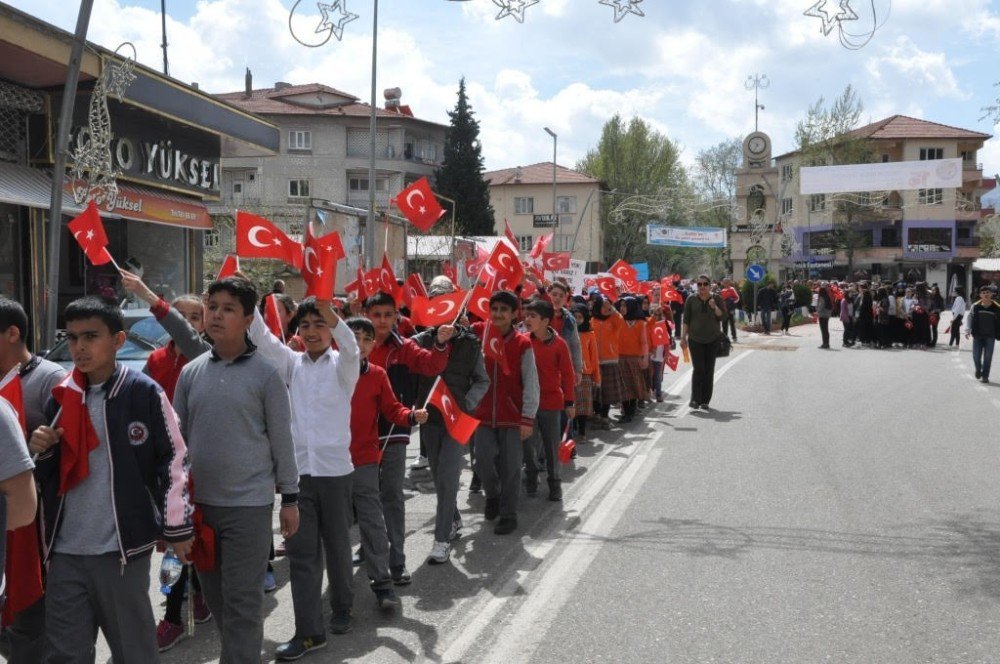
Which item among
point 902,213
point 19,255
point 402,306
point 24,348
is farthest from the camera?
point 902,213

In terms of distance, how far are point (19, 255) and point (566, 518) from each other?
11.4m

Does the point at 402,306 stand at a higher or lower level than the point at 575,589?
higher

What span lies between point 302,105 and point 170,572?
2353 inches

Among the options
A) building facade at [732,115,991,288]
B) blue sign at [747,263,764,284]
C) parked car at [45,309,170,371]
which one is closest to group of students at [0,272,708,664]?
parked car at [45,309,170,371]

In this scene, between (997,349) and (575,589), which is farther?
(997,349)

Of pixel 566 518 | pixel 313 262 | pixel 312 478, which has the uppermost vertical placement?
pixel 313 262

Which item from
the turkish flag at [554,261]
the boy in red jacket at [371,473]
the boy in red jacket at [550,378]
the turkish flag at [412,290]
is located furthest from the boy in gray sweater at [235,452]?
the turkish flag at [554,261]

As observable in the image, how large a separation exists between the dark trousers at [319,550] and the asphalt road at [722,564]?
183 mm

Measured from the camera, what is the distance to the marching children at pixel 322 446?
468cm

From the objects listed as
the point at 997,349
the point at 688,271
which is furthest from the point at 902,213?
the point at 997,349

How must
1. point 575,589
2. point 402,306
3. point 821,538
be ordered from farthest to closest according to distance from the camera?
point 402,306 < point 821,538 < point 575,589

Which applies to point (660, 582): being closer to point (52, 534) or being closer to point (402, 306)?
point (52, 534)

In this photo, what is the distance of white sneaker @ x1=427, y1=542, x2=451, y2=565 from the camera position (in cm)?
604

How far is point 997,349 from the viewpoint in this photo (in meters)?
25.0
